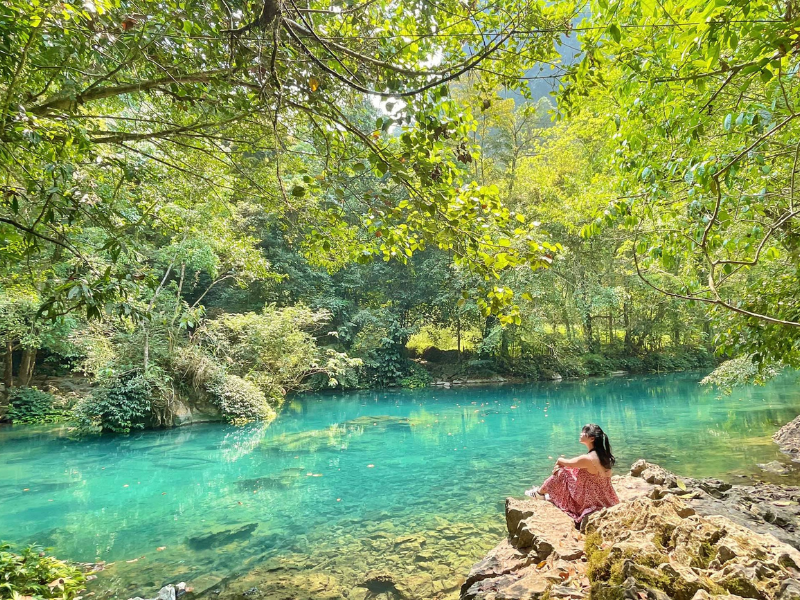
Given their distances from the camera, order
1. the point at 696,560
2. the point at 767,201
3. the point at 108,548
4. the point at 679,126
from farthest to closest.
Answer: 1. the point at 108,548
2. the point at 767,201
3. the point at 679,126
4. the point at 696,560

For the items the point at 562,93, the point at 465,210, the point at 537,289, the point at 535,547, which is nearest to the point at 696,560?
the point at 535,547

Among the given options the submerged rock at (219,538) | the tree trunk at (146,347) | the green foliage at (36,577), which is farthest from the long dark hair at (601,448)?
the tree trunk at (146,347)

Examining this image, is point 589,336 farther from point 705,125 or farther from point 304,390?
point 705,125

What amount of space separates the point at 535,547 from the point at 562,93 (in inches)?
148

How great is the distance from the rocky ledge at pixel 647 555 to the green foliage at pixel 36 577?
3.90 meters

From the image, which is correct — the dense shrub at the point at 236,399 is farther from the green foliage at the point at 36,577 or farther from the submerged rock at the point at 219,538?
the green foliage at the point at 36,577

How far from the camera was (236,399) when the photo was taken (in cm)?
1466

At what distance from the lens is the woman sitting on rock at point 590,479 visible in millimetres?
4605

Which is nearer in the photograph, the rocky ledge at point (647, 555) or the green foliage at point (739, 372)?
the rocky ledge at point (647, 555)

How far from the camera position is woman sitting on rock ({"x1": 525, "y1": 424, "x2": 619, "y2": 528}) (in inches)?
181

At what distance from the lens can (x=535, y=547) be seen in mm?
3939

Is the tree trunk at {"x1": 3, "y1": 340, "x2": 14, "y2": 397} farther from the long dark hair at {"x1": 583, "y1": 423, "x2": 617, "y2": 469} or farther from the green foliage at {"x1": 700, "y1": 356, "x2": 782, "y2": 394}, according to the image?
the green foliage at {"x1": 700, "y1": 356, "x2": 782, "y2": 394}

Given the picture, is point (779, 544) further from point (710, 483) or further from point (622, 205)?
point (710, 483)

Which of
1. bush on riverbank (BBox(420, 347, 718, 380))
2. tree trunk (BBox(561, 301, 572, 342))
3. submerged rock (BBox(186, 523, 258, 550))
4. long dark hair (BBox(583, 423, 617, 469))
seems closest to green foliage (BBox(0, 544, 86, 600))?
submerged rock (BBox(186, 523, 258, 550))
